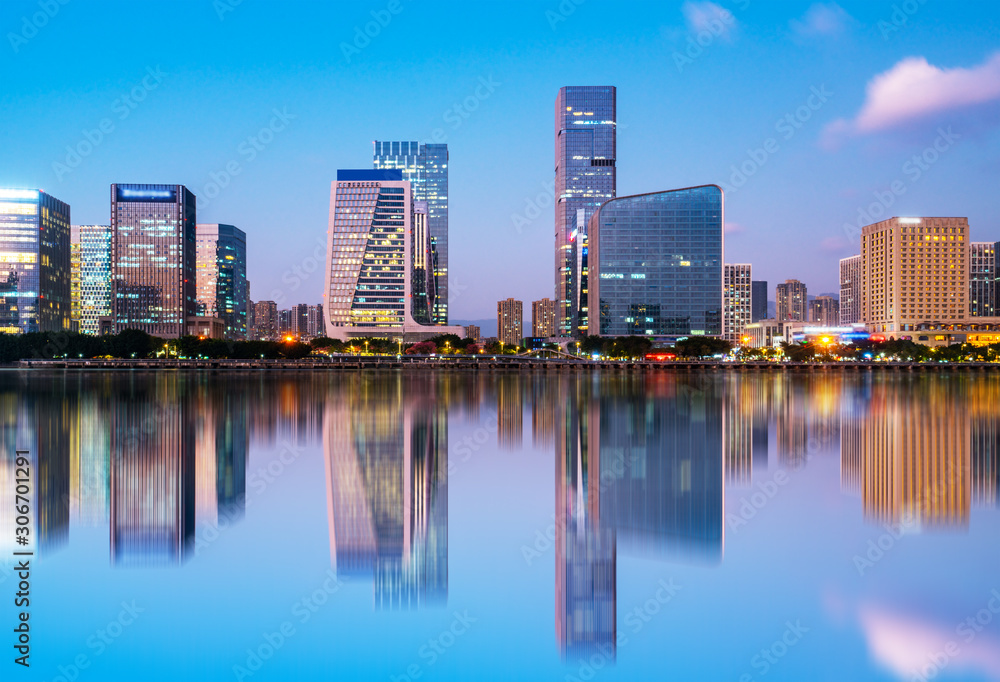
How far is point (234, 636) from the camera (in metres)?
Answer: 10.9

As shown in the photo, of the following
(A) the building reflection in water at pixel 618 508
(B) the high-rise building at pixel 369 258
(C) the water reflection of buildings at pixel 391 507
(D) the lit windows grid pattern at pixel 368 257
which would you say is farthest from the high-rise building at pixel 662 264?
(C) the water reflection of buildings at pixel 391 507

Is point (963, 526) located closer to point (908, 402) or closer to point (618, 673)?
point (618, 673)

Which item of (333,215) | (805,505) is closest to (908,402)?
(805,505)

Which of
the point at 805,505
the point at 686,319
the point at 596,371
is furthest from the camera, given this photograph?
the point at 686,319

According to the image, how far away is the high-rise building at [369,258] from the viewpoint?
194 metres

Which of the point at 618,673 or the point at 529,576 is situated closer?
the point at 618,673

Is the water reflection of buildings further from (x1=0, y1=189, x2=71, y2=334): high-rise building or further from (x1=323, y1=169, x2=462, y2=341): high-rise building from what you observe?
(x1=0, y1=189, x2=71, y2=334): high-rise building

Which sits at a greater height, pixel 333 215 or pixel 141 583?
pixel 333 215

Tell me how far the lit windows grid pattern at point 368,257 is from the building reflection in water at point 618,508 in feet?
544

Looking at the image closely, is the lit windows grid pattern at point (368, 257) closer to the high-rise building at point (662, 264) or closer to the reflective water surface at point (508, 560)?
the high-rise building at point (662, 264)

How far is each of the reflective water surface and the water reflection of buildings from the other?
88mm

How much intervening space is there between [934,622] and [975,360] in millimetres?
185023

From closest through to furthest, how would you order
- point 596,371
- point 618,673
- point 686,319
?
point 618,673, point 596,371, point 686,319

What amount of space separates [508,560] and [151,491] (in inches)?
412
